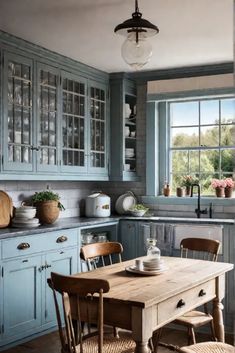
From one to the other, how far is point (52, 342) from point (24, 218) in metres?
1.12

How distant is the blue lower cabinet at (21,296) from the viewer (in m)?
4.23

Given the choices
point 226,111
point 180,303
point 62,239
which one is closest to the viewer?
point 180,303

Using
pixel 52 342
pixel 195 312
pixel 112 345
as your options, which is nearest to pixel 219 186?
pixel 195 312

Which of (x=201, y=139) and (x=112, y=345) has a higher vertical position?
(x=201, y=139)

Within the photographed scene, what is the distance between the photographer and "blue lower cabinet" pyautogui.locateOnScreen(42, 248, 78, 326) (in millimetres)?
4660

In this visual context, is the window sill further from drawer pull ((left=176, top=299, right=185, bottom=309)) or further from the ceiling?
drawer pull ((left=176, top=299, right=185, bottom=309))

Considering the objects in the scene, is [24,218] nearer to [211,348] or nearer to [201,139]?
[201,139]

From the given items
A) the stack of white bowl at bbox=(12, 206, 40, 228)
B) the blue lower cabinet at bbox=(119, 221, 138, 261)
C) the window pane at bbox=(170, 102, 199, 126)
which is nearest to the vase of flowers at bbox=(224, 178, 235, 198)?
the window pane at bbox=(170, 102, 199, 126)

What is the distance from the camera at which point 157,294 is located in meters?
2.77

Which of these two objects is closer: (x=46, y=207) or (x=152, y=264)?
(x=152, y=264)

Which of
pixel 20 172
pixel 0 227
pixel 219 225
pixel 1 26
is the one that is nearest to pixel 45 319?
pixel 0 227

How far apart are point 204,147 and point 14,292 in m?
2.77

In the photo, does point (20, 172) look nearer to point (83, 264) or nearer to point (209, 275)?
point (83, 264)

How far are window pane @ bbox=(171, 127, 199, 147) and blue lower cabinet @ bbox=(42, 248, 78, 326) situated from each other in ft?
6.25
